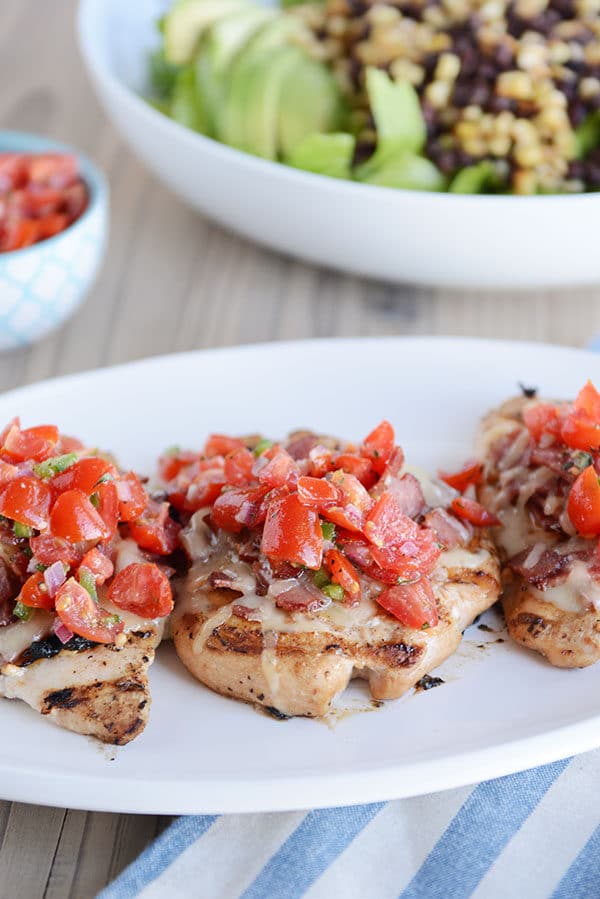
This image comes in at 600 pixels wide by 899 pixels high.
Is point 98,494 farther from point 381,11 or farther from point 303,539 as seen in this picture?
point 381,11

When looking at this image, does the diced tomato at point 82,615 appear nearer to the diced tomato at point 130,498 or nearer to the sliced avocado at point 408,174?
the diced tomato at point 130,498

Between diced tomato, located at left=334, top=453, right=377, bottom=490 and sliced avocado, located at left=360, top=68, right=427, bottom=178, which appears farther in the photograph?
sliced avocado, located at left=360, top=68, right=427, bottom=178

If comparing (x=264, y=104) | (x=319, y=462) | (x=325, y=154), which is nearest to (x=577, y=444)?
(x=319, y=462)

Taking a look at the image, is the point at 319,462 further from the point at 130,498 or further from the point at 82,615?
the point at 82,615

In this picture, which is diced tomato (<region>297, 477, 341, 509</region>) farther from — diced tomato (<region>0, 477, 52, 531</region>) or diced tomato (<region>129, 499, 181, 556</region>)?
diced tomato (<region>0, 477, 52, 531</region>)

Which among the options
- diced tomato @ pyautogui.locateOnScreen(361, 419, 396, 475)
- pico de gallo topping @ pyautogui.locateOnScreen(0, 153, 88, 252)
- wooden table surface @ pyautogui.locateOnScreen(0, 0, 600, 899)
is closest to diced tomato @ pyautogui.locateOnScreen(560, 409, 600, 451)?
diced tomato @ pyautogui.locateOnScreen(361, 419, 396, 475)

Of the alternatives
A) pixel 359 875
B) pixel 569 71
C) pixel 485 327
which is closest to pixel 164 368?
pixel 485 327

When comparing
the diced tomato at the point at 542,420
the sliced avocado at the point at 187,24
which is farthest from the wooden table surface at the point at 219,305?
the diced tomato at the point at 542,420
